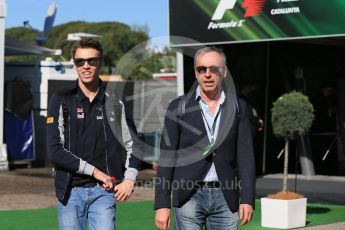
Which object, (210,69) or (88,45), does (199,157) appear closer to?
(210,69)

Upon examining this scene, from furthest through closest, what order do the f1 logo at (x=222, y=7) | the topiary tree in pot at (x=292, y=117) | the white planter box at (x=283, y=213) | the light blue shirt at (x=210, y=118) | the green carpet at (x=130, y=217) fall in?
the f1 logo at (x=222, y=7) → the topiary tree in pot at (x=292, y=117) → the green carpet at (x=130, y=217) → the white planter box at (x=283, y=213) → the light blue shirt at (x=210, y=118)

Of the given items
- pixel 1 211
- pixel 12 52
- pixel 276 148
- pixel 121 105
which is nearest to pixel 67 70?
pixel 12 52

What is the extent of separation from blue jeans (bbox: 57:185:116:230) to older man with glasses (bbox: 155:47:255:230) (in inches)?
16.5

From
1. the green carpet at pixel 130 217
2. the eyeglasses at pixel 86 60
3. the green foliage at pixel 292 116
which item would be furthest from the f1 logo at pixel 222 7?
the eyeglasses at pixel 86 60

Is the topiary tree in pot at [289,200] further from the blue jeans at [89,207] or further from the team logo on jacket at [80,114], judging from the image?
the team logo on jacket at [80,114]

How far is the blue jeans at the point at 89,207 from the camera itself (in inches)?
211

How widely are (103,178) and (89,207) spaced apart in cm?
25

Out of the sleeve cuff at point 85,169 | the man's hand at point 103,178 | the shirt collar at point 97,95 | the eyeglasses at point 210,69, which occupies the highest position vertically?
the eyeglasses at point 210,69

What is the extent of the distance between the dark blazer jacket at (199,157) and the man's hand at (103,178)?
0.37m

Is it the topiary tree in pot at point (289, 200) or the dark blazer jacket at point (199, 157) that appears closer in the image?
the dark blazer jacket at point (199, 157)

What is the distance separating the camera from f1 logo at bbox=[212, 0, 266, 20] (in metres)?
13.3

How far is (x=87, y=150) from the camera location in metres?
5.43

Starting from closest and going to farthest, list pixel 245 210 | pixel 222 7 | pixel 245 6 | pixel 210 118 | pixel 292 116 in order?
pixel 245 210, pixel 210 118, pixel 292 116, pixel 245 6, pixel 222 7

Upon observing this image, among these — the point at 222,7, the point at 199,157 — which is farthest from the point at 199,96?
the point at 222,7
